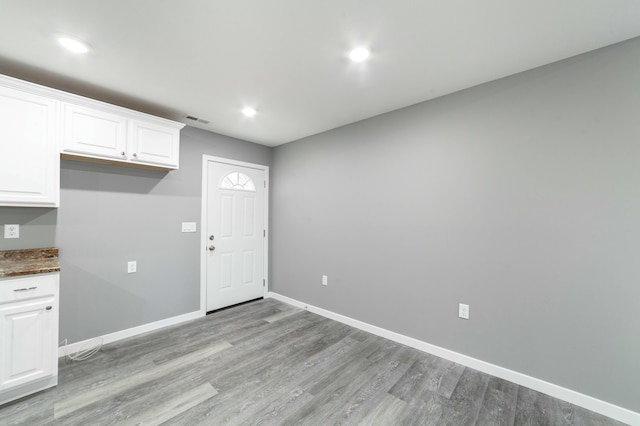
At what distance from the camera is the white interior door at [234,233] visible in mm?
3598

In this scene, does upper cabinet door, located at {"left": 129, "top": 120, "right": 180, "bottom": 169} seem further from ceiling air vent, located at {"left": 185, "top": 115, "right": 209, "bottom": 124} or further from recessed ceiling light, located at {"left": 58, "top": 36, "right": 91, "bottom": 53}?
recessed ceiling light, located at {"left": 58, "top": 36, "right": 91, "bottom": 53}

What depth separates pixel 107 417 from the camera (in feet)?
5.70

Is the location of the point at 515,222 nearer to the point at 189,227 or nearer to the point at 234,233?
the point at 234,233

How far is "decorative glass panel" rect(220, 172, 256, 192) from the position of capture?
3764mm

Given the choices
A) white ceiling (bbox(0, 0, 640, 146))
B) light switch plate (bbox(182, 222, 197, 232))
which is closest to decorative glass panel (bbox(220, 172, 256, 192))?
light switch plate (bbox(182, 222, 197, 232))

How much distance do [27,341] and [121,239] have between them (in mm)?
1144

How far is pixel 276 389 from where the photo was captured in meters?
2.04

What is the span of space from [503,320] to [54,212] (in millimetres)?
4102

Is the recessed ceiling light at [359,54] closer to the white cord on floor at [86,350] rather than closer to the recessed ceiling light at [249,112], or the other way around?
the recessed ceiling light at [249,112]

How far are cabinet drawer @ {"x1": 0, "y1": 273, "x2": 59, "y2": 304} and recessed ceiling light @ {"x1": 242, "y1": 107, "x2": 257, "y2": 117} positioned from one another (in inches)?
86.2

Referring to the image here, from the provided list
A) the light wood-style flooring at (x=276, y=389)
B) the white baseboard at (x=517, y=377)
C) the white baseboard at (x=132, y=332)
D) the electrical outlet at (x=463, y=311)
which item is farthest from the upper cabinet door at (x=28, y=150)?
the electrical outlet at (x=463, y=311)

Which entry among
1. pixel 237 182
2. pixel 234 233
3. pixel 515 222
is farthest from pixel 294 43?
pixel 234 233

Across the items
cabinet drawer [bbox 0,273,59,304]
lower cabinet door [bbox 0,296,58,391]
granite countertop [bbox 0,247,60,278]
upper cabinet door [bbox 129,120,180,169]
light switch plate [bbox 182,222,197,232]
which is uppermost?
upper cabinet door [bbox 129,120,180,169]

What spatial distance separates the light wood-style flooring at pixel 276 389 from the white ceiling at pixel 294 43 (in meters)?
2.51
